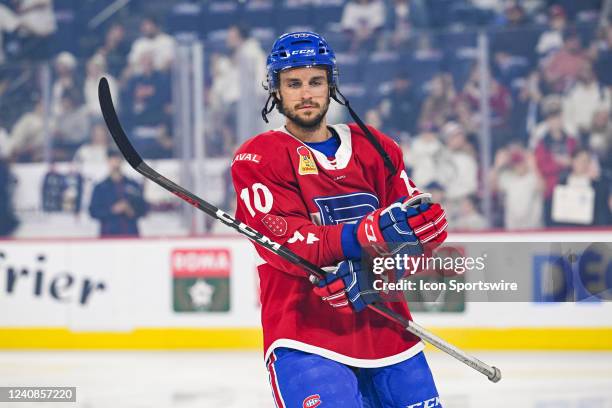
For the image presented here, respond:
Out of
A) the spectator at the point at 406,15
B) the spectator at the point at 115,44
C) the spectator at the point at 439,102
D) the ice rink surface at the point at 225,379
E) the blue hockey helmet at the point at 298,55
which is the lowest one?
the ice rink surface at the point at 225,379

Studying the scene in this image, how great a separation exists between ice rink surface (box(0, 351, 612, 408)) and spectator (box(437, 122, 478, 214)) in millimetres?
911

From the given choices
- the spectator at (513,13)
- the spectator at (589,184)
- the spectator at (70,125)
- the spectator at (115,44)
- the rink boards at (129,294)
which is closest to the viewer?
the spectator at (589,184)

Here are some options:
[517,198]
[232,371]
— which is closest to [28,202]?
[232,371]

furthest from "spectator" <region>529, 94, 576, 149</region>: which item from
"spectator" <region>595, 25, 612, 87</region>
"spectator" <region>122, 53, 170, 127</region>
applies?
"spectator" <region>122, 53, 170, 127</region>

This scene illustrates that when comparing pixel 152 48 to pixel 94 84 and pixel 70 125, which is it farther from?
pixel 70 125

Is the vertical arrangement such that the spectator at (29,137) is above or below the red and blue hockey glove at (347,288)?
above

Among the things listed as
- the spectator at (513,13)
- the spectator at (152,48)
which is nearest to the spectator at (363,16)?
the spectator at (513,13)

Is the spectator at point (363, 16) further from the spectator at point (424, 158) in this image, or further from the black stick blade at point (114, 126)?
the black stick blade at point (114, 126)

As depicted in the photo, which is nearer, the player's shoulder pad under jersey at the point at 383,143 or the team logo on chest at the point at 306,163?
the team logo on chest at the point at 306,163

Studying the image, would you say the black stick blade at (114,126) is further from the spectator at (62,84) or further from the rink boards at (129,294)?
the spectator at (62,84)

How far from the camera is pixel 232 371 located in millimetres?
5262

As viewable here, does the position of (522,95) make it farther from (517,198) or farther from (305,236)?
(305,236)

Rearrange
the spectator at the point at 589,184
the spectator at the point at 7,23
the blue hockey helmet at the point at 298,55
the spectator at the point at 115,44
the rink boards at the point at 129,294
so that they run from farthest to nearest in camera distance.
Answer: the spectator at the point at 7,23 → the spectator at the point at 115,44 → the rink boards at the point at 129,294 → the spectator at the point at 589,184 → the blue hockey helmet at the point at 298,55

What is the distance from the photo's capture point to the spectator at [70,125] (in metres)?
6.32
